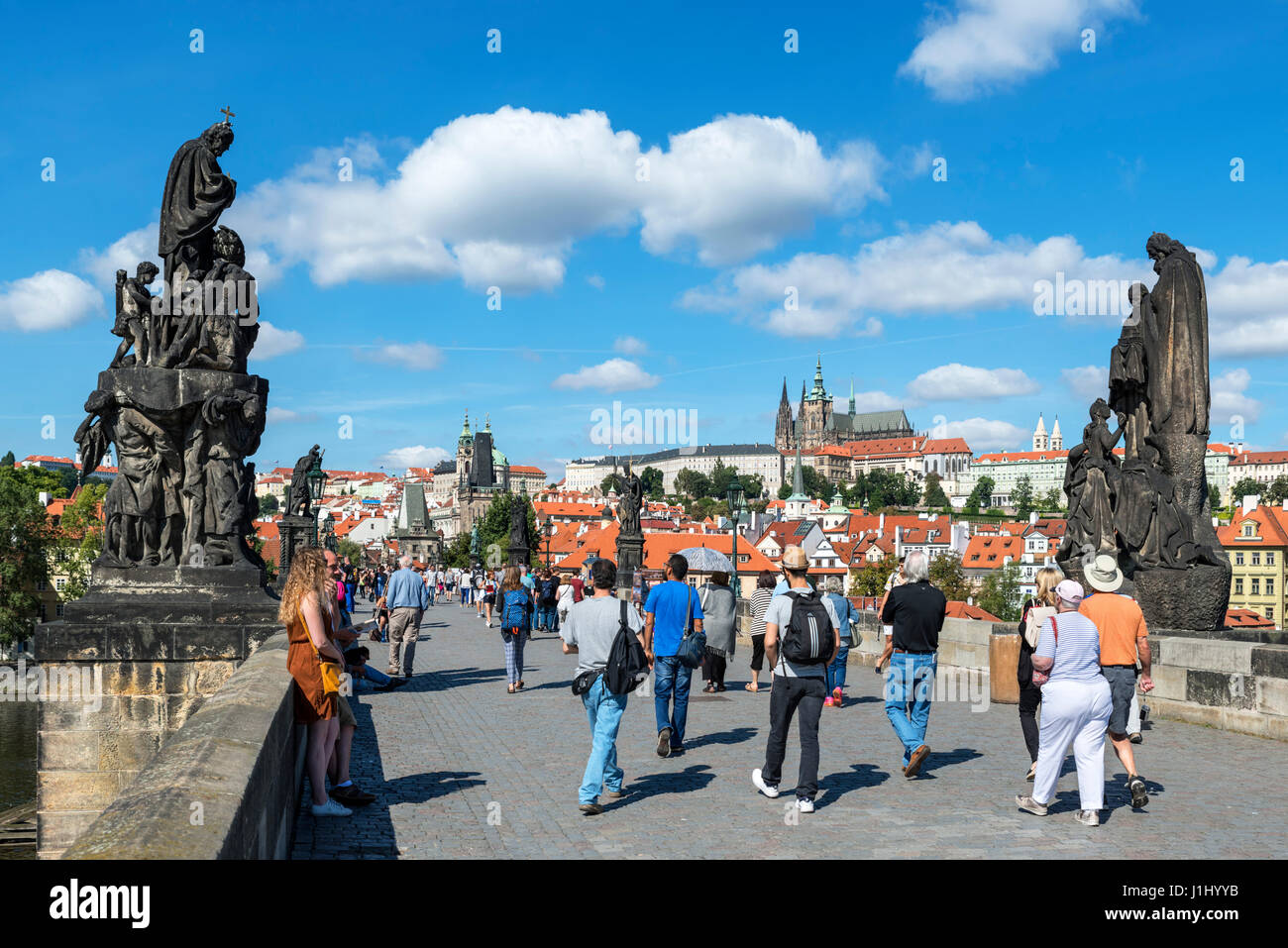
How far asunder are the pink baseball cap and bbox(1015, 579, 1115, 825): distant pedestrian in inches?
7.9

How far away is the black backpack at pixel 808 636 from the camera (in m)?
7.08

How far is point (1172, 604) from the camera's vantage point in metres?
11.5

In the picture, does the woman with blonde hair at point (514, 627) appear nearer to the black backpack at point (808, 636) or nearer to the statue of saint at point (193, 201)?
the statue of saint at point (193, 201)

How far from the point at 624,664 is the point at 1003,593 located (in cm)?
9816

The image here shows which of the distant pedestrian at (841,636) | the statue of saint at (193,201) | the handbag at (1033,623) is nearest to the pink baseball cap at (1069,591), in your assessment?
the handbag at (1033,623)

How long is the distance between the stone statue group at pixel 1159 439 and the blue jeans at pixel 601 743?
6.97 metres

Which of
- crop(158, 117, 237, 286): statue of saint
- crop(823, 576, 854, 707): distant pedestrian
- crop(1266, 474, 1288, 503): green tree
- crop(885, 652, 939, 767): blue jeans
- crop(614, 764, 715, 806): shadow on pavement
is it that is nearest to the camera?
crop(614, 764, 715, 806): shadow on pavement

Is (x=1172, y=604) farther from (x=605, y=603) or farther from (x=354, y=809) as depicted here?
(x=354, y=809)

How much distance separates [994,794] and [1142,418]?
6429mm


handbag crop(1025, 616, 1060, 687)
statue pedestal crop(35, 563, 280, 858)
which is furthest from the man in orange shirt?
statue pedestal crop(35, 563, 280, 858)

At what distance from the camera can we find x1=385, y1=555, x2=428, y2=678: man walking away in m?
14.2

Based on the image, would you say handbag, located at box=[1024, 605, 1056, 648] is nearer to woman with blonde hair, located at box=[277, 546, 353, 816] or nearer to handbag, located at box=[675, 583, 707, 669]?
handbag, located at box=[675, 583, 707, 669]

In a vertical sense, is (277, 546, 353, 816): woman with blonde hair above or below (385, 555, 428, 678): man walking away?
above

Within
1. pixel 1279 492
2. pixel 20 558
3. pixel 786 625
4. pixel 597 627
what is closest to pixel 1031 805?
pixel 786 625
